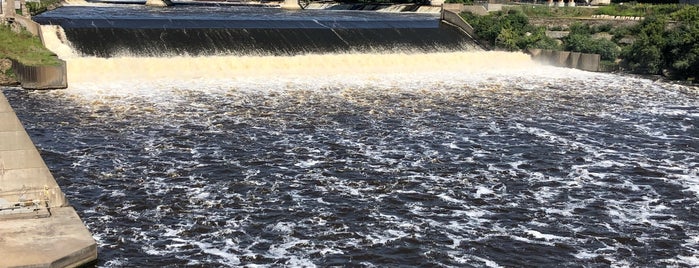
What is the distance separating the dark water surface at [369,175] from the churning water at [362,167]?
9 cm

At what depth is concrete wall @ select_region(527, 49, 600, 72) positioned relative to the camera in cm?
6050

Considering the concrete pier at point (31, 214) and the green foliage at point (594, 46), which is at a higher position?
the green foliage at point (594, 46)

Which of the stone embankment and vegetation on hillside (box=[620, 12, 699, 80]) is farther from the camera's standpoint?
vegetation on hillside (box=[620, 12, 699, 80])

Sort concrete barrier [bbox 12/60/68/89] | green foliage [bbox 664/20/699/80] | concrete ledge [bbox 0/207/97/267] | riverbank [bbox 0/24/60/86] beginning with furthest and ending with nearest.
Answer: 1. green foliage [bbox 664/20/699/80]
2. riverbank [bbox 0/24/60/86]
3. concrete barrier [bbox 12/60/68/89]
4. concrete ledge [bbox 0/207/97/267]

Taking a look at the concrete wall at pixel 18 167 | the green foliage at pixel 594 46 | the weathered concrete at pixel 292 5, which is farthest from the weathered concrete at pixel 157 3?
the concrete wall at pixel 18 167

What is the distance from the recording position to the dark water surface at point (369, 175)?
899 inches

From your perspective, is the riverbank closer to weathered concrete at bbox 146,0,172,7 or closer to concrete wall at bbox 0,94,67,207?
concrete wall at bbox 0,94,67,207

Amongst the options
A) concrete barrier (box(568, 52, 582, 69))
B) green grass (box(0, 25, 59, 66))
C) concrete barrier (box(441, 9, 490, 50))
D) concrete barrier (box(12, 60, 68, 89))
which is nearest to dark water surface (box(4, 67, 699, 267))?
concrete barrier (box(12, 60, 68, 89))

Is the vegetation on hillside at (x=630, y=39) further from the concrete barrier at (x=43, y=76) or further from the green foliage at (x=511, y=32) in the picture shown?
the concrete barrier at (x=43, y=76)

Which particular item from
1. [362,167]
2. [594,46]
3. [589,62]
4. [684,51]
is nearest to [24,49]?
[362,167]

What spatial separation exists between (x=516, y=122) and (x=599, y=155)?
676 cm

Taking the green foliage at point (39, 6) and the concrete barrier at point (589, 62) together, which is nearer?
the concrete barrier at point (589, 62)

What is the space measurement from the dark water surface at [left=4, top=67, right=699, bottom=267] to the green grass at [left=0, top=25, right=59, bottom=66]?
2.76m

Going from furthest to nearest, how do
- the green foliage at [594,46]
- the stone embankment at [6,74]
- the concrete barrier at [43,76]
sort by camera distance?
1. the green foliage at [594,46]
2. the stone embankment at [6,74]
3. the concrete barrier at [43,76]
